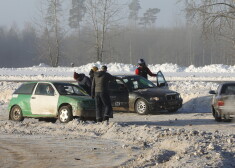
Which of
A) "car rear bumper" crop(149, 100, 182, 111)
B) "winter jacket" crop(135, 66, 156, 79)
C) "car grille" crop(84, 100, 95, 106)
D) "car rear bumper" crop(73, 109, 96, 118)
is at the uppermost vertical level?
"winter jacket" crop(135, 66, 156, 79)

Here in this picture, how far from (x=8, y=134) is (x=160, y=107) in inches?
270

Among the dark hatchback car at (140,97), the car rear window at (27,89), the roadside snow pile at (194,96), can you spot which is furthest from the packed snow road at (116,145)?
the roadside snow pile at (194,96)

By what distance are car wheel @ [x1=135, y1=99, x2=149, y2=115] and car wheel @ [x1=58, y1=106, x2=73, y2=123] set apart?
3883 millimetres

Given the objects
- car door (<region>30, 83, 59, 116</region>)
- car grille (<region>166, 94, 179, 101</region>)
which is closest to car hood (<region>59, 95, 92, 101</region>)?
car door (<region>30, 83, 59, 116</region>)

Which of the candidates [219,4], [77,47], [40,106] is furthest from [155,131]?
[77,47]

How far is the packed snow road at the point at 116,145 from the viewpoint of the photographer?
938cm

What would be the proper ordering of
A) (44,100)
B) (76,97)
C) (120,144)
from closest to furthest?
1. (120,144)
2. (76,97)
3. (44,100)

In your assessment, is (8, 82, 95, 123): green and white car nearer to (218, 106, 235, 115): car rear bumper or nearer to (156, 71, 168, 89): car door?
(218, 106, 235, 115): car rear bumper

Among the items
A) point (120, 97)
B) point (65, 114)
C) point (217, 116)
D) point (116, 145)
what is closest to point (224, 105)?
point (217, 116)

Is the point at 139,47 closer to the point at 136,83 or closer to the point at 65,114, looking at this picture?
the point at 136,83

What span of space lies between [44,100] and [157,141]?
5.69 m

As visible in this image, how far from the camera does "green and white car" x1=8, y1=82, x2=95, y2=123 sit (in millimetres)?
15789

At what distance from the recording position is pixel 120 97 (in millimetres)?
19375

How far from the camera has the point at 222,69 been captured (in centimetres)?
4909
